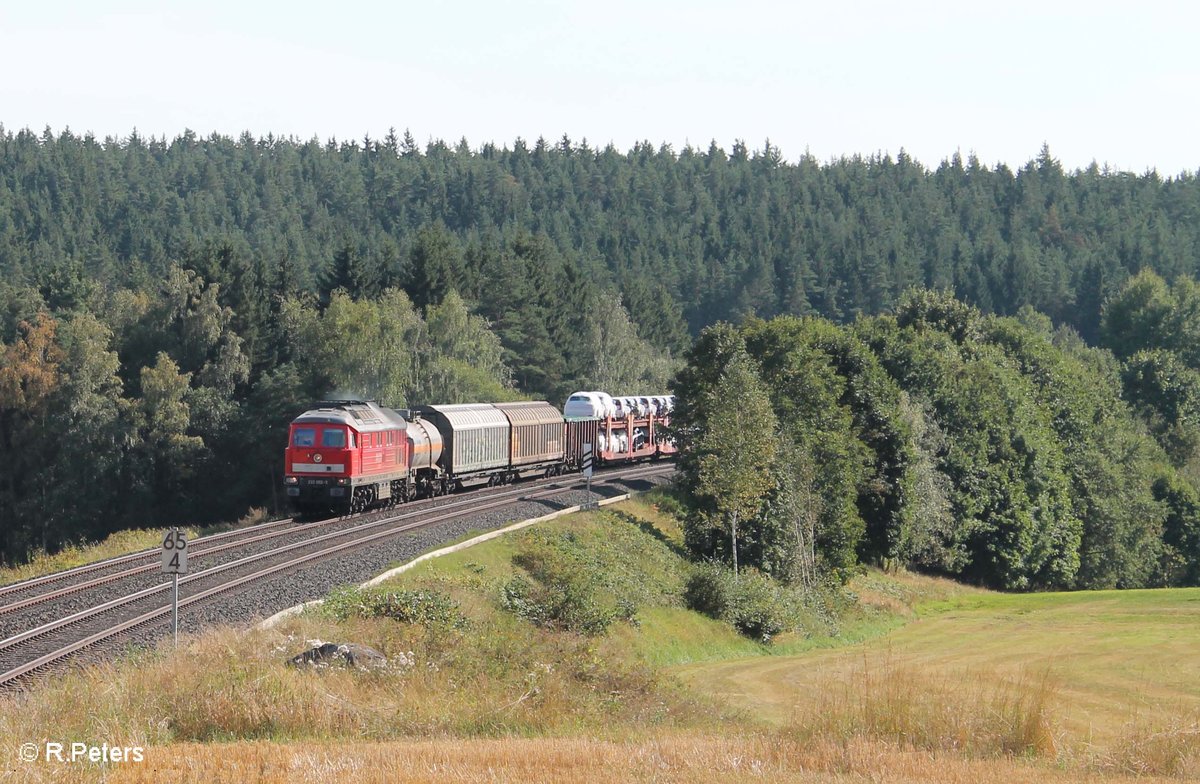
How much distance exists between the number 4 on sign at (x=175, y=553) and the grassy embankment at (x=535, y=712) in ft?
4.04

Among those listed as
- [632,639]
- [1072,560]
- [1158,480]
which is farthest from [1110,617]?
[1158,480]

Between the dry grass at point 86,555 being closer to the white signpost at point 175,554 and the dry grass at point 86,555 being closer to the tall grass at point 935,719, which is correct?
the white signpost at point 175,554

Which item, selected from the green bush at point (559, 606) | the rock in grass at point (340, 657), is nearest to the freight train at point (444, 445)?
the green bush at point (559, 606)

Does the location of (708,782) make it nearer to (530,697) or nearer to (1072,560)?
(530,697)

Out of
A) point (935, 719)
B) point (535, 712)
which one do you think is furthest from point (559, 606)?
point (935, 719)

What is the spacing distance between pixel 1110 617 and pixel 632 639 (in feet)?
90.4

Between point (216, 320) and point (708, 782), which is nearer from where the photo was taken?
point (708, 782)

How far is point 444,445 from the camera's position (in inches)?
2045

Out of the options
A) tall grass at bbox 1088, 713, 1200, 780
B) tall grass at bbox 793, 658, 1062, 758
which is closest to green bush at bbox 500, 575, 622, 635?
tall grass at bbox 793, 658, 1062, 758

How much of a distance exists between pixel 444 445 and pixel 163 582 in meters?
24.3

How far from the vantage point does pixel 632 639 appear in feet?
106

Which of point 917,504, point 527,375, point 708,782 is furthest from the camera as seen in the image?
point 527,375

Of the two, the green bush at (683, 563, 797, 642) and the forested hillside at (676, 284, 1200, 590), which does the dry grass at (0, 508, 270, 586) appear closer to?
the green bush at (683, 563, 797, 642)

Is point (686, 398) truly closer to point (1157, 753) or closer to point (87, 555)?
point (87, 555)
